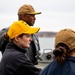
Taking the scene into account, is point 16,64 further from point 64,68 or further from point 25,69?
point 64,68

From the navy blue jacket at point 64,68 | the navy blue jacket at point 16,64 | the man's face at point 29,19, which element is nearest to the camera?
the navy blue jacket at point 64,68

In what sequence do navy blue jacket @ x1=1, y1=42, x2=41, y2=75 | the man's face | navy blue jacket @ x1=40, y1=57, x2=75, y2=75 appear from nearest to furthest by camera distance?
navy blue jacket @ x1=40, y1=57, x2=75, y2=75, navy blue jacket @ x1=1, y1=42, x2=41, y2=75, the man's face

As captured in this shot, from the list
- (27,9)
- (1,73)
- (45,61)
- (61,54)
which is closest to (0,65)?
(1,73)

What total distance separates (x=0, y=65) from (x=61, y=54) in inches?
57.4

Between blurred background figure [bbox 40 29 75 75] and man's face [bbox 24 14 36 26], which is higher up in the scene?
blurred background figure [bbox 40 29 75 75]

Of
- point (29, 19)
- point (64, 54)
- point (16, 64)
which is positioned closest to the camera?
point (64, 54)

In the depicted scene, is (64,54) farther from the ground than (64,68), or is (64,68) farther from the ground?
(64,54)

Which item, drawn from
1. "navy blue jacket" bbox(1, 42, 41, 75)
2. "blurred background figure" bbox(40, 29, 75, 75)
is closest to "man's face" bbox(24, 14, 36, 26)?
"navy blue jacket" bbox(1, 42, 41, 75)

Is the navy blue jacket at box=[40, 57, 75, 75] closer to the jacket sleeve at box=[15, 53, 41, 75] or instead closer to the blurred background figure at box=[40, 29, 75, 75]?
the blurred background figure at box=[40, 29, 75, 75]

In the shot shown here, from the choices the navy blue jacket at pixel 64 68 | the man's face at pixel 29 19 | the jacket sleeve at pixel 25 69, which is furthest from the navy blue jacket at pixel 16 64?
the man's face at pixel 29 19

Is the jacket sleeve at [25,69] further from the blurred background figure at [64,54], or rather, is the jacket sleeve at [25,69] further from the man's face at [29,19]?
the man's face at [29,19]

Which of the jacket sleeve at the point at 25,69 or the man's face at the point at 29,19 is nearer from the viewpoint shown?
the jacket sleeve at the point at 25,69

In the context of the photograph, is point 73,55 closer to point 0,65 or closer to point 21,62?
point 21,62

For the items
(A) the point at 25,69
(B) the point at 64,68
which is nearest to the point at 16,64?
(A) the point at 25,69
